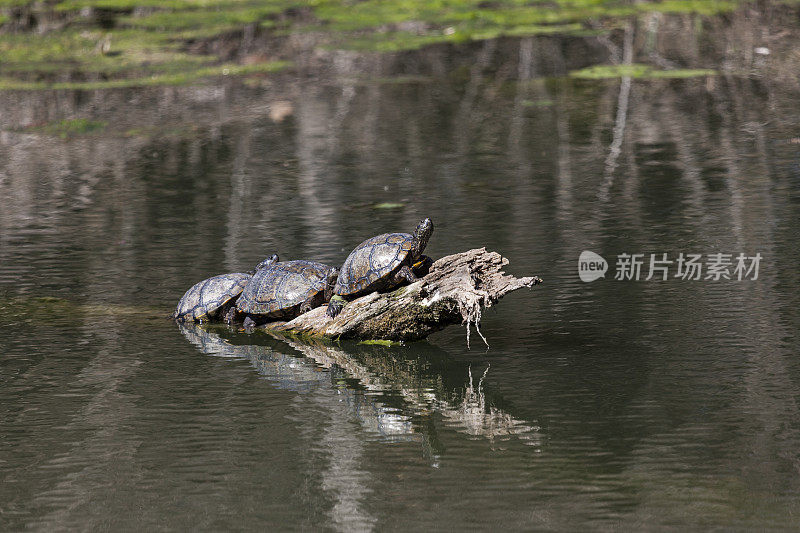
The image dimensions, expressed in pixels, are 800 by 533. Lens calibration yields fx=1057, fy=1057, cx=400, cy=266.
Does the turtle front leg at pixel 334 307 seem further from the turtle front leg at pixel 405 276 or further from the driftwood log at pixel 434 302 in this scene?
the turtle front leg at pixel 405 276

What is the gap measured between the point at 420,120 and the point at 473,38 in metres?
4.20

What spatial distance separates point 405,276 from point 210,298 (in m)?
1.38

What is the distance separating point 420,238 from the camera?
6.35 metres

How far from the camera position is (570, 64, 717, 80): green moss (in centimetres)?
1314

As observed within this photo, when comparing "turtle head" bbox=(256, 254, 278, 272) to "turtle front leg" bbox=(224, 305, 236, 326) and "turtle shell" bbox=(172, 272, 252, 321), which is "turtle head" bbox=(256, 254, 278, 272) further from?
"turtle front leg" bbox=(224, 305, 236, 326)

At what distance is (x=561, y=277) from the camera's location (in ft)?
23.0

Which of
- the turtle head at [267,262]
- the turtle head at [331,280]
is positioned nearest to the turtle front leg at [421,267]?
the turtle head at [331,280]

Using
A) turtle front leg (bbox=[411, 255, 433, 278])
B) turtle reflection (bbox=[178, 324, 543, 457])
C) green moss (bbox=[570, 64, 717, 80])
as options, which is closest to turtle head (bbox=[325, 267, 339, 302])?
turtle reflection (bbox=[178, 324, 543, 457])

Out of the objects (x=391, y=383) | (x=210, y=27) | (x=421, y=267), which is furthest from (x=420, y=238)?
(x=210, y=27)

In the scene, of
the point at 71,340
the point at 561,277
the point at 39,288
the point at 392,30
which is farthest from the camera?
the point at 392,30

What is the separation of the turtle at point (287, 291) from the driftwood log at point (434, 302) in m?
0.31

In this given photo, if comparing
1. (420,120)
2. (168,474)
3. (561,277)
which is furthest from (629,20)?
(168,474)

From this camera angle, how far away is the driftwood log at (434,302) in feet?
18.7

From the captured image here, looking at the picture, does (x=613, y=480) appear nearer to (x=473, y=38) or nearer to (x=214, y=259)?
(x=214, y=259)
